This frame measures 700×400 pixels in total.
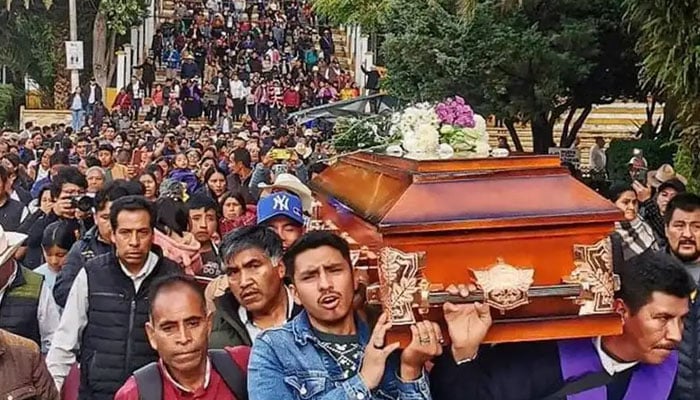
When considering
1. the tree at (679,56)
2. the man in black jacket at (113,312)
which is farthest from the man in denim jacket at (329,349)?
the tree at (679,56)

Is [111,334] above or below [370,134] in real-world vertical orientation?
below

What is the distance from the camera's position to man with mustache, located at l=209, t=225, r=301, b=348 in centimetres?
367

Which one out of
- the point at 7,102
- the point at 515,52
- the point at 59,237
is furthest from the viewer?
the point at 7,102

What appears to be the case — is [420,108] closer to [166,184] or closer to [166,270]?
[166,270]

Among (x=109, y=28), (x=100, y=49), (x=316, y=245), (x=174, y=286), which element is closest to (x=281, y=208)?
(x=174, y=286)

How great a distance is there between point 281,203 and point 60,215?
A: 2048mm

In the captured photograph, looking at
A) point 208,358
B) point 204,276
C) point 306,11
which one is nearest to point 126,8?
point 306,11

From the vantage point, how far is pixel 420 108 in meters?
3.67

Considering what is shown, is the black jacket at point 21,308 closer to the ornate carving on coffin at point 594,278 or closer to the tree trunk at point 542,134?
the ornate carving on coffin at point 594,278

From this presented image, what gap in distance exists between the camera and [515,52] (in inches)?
586

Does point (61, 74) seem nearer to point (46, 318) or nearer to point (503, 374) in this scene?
point (46, 318)

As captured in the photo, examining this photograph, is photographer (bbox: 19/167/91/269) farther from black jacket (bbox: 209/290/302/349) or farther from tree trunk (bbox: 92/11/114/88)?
tree trunk (bbox: 92/11/114/88)

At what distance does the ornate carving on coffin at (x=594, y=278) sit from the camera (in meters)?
2.84

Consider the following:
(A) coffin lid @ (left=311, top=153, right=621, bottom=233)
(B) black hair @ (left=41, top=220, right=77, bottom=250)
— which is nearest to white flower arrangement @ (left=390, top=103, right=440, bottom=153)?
(A) coffin lid @ (left=311, top=153, right=621, bottom=233)
